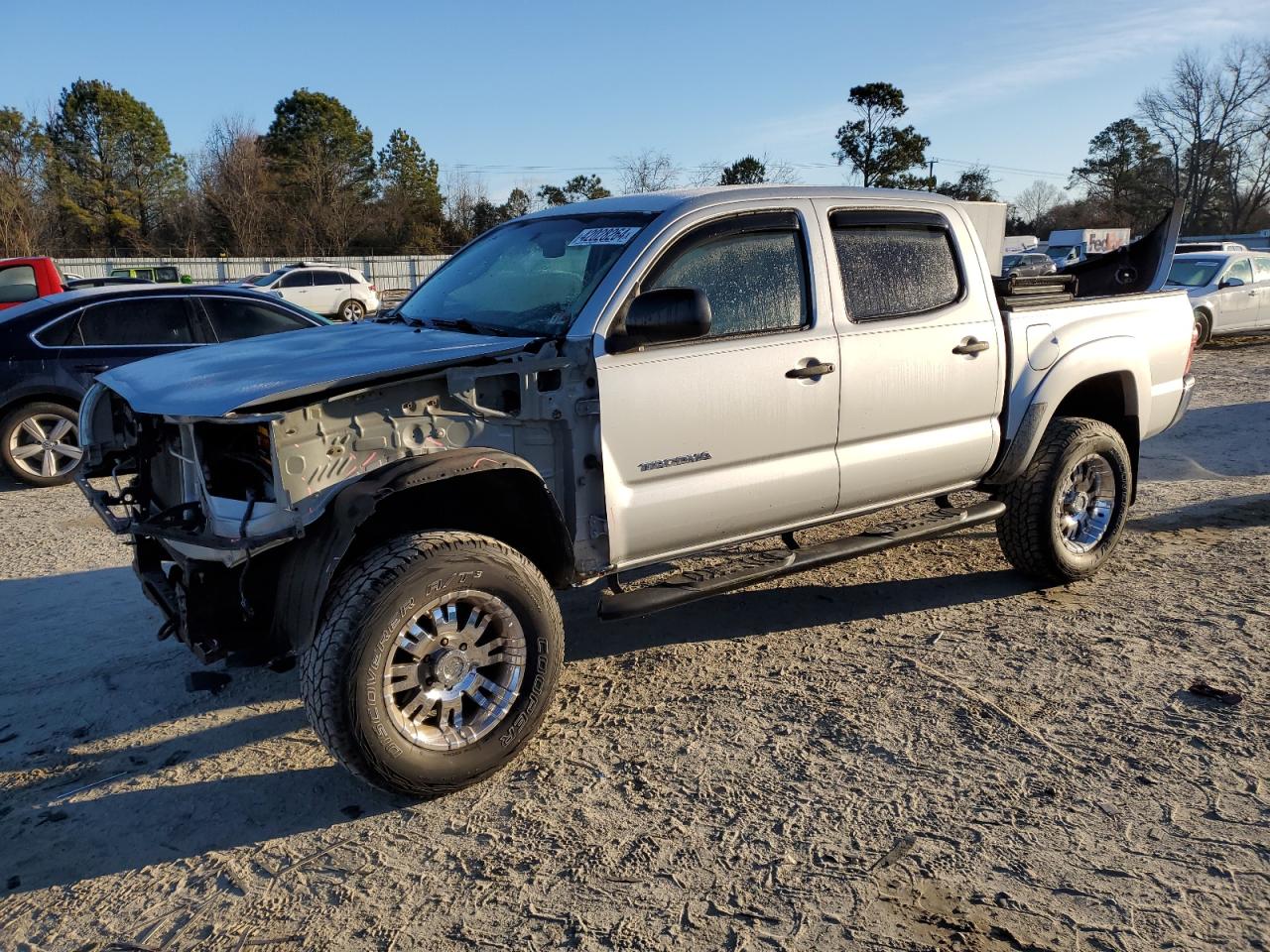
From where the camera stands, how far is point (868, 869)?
297cm

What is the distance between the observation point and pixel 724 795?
3398mm

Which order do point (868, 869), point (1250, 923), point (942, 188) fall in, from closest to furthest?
1. point (1250, 923)
2. point (868, 869)
3. point (942, 188)

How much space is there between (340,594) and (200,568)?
1.75 ft

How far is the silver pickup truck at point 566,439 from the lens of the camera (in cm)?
325

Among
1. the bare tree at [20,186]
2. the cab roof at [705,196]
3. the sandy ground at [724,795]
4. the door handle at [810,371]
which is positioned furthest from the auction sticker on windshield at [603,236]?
the bare tree at [20,186]

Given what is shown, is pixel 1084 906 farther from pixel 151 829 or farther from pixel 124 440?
pixel 124 440

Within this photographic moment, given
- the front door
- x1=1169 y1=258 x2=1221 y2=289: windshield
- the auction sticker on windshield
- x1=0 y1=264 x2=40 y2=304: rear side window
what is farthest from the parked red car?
x1=1169 y1=258 x2=1221 y2=289: windshield

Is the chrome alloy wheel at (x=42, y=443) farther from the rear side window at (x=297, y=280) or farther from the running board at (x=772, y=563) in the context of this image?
the rear side window at (x=297, y=280)

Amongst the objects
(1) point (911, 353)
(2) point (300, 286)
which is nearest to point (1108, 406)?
(1) point (911, 353)

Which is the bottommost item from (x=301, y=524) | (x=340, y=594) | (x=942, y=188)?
(x=340, y=594)

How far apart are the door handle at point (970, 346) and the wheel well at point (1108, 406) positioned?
3.01 feet

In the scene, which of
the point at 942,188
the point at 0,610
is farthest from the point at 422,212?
the point at 0,610

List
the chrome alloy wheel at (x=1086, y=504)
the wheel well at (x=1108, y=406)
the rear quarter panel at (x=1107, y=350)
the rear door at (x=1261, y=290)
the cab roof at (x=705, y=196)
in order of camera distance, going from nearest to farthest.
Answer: the cab roof at (x=705, y=196), the rear quarter panel at (x=1107, y=350), the chrome alloy wheel at (x=1086, y=504), the wheel well at (x=1108, y=406), the rear door at (x=1261, y=290)

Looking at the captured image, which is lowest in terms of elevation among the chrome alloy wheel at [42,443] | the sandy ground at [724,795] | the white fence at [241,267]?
the sandy ground at [724,795]
